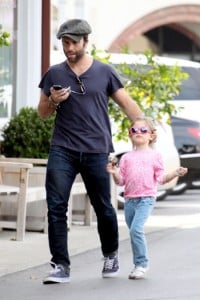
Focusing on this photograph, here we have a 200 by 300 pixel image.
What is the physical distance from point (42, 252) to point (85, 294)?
2714mm

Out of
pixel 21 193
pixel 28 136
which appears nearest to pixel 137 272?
pixel 21 193

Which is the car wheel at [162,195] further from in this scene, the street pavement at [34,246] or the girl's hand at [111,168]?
the girl's hand at [111,168]

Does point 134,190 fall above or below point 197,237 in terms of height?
above

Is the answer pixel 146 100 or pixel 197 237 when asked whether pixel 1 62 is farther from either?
pixel 197 237

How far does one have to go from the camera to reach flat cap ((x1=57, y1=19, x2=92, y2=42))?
904 cm

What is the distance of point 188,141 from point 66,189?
421 inches

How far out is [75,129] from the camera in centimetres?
914

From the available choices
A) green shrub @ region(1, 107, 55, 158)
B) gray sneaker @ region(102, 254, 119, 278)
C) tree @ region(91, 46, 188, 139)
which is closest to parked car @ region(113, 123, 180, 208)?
tree @ region(91, 46, 188, 139)

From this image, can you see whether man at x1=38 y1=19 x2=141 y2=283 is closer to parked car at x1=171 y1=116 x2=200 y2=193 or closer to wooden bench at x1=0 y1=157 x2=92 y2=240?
wooden bench at x1=0 y1=157 x2=92 y2=240

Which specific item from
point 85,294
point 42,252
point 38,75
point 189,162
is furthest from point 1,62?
point 85,294

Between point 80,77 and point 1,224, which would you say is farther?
point 1,224

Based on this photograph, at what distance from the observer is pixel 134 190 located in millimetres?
9328

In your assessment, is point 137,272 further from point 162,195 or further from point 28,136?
point 162,195

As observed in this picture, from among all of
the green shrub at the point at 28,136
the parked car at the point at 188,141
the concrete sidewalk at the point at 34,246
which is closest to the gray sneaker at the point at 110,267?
the concrete sidewalk at the point at 34,246
